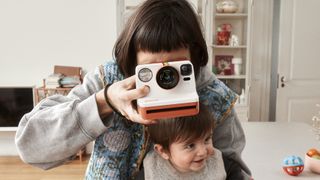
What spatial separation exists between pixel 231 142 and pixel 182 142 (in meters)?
0.14

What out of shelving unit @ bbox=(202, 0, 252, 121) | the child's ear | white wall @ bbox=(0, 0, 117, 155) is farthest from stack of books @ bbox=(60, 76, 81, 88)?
the child's ear

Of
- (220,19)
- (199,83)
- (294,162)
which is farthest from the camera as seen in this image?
(220,19)

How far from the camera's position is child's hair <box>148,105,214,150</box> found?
95 centimetres

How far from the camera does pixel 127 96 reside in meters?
0.69

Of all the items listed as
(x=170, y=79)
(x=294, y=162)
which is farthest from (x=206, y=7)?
(x=170, y=79)

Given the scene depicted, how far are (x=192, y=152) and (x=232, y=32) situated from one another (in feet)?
8.88

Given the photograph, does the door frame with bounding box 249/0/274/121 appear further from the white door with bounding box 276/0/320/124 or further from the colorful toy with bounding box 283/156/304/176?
the colorful toy with bounding box 283/156/304/176

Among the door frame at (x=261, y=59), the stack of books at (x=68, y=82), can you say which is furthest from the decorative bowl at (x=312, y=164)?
the stack of books at (x=68, y=82)

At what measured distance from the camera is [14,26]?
11.8 ft

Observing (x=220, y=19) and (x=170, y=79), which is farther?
(x=220, y=19)

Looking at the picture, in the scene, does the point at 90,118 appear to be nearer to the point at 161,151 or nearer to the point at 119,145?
the point at 119,145

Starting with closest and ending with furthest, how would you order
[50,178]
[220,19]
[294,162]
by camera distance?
[294,162] < [50,178] < [220,19]

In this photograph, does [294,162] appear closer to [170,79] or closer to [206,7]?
[170,79]

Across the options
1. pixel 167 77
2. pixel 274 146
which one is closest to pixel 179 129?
pixel 167 77
